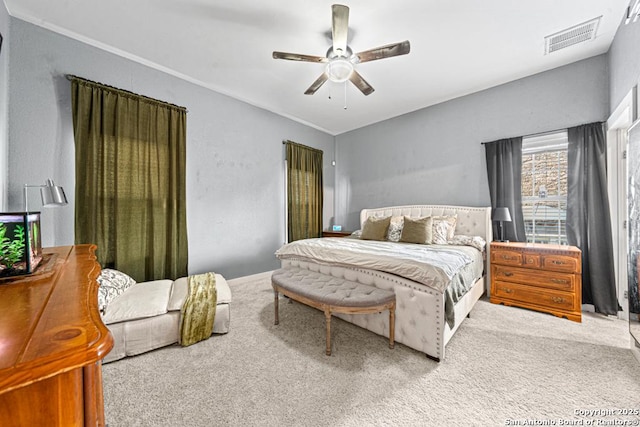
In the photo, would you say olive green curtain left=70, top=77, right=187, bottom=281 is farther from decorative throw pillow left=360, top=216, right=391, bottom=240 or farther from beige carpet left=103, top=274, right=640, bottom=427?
decorative throw pillow left=360, top=216, right=391, bottom=240

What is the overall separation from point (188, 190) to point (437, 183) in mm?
3903

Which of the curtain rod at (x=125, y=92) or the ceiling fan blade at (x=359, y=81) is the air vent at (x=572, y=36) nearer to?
the ceiling fan blade at (x=359, y=81)

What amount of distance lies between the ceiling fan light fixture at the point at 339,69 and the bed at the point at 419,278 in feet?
5.91

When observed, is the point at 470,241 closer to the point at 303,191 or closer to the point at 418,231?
the point at 418,231

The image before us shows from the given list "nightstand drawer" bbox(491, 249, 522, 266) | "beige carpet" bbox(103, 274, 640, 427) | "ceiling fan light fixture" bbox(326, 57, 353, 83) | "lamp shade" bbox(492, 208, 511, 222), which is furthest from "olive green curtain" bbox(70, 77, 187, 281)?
"lamp shade" bbox(492, 208, 511, 222)

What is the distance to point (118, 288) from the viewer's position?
226 cm

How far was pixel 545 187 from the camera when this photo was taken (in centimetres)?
318

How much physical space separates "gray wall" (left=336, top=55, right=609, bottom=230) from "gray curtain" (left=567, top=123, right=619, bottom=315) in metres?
0.31

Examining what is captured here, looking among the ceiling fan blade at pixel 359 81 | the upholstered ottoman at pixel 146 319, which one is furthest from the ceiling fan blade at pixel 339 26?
the upholstered ottoman at pixel 146 319

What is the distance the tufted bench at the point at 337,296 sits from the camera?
6.43 feet

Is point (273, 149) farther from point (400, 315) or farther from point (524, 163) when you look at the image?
point (524, 163)

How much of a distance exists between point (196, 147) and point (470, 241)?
3987 millimetres

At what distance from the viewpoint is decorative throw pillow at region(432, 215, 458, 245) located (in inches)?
131

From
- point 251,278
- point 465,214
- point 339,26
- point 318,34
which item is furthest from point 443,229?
point 251,278
